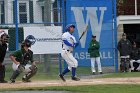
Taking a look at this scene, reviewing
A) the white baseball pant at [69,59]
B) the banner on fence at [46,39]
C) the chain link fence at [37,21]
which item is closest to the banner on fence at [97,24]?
the chain link fence at [37,21]

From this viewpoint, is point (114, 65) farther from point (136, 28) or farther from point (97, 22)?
point (136, 28)

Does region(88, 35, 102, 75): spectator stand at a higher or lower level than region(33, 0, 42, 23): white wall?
lower

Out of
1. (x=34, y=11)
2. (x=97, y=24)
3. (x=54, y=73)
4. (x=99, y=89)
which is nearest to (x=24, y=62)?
(x=99, y=89)

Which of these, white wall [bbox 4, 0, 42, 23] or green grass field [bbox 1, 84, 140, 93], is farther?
white wall [bbox 4, 0, 42, 23]

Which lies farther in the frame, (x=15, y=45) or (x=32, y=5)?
(x=32, y=5)

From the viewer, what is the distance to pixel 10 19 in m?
23.0

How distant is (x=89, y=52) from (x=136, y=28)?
7305 millimetres

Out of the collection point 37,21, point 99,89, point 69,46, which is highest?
point 37,21

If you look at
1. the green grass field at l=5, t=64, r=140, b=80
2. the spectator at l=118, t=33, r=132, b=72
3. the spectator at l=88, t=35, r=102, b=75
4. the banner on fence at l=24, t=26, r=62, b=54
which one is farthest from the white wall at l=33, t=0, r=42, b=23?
the spectator at l=118, t=33, r=132, b=72

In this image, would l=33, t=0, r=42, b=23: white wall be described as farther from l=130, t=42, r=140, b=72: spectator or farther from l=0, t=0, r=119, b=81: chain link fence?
l=130, t=42, r=140, b=72: spectator

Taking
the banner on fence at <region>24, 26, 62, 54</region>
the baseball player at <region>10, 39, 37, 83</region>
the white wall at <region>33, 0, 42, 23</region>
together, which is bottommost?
the baseball player at <region>10, 39, 37, 83</region>

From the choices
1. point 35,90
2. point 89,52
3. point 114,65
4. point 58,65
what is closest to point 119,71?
point 114,65

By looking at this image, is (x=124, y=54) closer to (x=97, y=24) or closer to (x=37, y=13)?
(x=97, y=24)

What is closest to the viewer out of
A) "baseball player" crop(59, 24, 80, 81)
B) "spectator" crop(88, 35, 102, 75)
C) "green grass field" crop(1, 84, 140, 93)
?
"green grass field" crop(1, 84, 140, 93)
